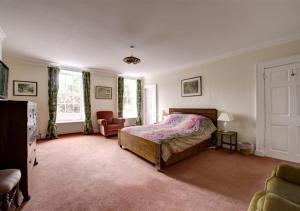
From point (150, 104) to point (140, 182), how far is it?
4570mm

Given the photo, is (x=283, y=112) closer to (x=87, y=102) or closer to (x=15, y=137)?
(x=15, y=137)

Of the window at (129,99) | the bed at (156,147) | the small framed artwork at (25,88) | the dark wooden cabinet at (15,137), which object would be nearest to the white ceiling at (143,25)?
the small framed artwork at (25,88)

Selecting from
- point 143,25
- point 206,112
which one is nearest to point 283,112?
point 206,112

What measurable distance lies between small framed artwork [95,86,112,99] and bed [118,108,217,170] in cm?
259

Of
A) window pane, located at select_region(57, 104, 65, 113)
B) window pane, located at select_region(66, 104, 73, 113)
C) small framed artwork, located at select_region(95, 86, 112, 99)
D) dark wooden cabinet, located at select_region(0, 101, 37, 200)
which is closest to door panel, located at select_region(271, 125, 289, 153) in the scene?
dark wooden cabinet, located at select_region(0, 101, 37, 200)

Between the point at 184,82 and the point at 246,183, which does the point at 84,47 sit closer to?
the point at 184,82

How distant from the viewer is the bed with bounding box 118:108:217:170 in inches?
103

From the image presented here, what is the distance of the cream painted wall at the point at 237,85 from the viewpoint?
3.22 m

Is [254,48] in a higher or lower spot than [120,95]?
higher

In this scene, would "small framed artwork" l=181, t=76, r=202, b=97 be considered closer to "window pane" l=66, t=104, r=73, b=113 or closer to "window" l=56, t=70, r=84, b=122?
"window" l=56, t=70, r=84, b=122

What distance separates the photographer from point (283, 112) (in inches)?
117

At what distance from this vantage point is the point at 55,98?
4801mm

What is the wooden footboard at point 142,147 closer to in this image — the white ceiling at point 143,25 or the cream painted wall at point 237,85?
the white ceiling at point 143,25

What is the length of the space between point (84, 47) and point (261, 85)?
13.4 feet
